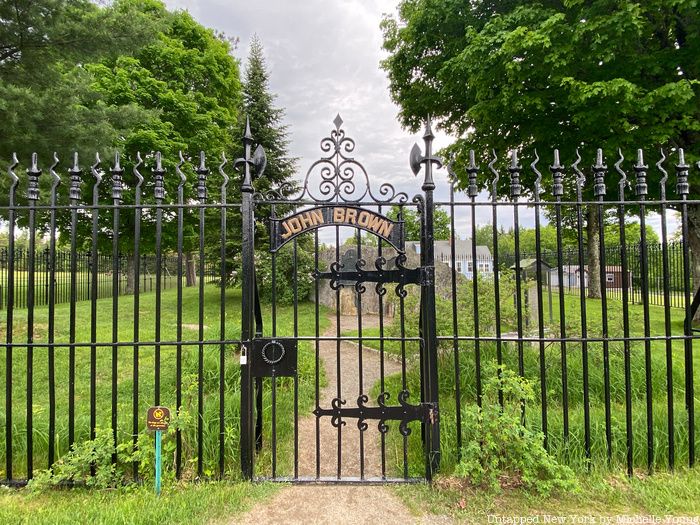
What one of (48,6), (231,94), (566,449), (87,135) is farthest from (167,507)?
(231,94)

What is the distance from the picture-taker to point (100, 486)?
2600 millimetres

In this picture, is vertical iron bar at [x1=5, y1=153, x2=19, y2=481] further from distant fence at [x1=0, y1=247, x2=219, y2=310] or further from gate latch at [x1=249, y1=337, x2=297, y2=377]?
distant fence at [x1=0, y1=247, x2=219, y2=310]

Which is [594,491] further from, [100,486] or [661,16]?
[661,16]

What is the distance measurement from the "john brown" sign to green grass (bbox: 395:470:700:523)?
1.81 metres

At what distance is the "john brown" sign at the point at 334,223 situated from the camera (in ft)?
8.99

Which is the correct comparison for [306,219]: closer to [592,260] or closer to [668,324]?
[668,324]

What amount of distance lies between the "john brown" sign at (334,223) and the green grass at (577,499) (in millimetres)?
1808

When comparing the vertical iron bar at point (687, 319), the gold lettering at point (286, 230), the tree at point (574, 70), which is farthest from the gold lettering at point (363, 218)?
the tree at point (574, 70)

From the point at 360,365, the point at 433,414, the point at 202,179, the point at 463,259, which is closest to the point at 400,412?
the point at 433,414

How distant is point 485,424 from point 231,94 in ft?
56.3

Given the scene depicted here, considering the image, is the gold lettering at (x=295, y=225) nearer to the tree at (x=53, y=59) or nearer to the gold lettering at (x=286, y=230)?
the gold lettering at (x=286, y=230)

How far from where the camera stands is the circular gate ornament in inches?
107

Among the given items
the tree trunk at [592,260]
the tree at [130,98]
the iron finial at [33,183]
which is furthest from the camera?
the tree trunk at [592,260]

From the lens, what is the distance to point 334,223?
8.96 feet
